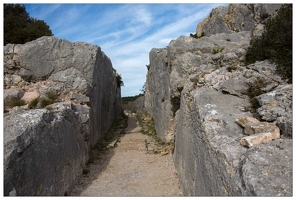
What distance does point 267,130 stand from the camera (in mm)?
5082

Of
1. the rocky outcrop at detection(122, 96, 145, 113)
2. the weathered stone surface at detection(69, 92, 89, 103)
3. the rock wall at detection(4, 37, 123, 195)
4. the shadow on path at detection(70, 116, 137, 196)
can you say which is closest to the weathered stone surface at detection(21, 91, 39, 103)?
the rock wall at detection(4, 37, 123, 195)

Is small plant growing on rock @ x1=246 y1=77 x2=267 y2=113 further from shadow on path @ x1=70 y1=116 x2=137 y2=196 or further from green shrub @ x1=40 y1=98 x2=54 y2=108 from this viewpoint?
green shrub @ x1=40 y1=98 x2=54 y2=108

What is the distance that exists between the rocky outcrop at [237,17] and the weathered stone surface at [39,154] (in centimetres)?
1426

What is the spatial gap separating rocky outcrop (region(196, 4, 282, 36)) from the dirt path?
11536mm

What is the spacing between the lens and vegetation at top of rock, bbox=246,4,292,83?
26.7 ft

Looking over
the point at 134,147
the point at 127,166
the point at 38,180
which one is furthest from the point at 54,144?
the point at 134,147

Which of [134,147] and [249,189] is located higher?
[249,189]

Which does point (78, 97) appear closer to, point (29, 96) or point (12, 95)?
point (29, 96)

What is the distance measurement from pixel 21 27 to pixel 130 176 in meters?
16.5

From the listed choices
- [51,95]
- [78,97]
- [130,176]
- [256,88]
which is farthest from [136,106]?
[256,88]

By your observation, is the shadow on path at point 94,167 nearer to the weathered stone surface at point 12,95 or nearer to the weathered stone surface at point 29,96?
the weathered stone surface at point 29,96

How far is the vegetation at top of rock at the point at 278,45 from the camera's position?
8.13 metres

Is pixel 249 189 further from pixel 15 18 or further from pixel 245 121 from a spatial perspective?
pixel 15 18

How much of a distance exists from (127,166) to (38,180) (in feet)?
17.4
